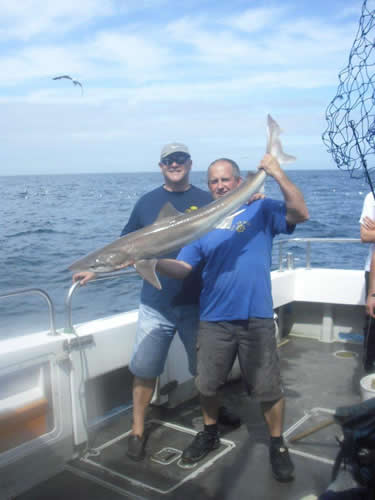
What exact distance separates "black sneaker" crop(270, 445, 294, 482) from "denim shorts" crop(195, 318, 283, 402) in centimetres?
44

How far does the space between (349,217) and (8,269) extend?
24418 millimetres

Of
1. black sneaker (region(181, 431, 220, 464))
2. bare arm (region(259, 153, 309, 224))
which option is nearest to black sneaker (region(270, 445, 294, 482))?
black sneaker (region(181, 431, 220, 464))

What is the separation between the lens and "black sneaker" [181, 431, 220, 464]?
4.07 m

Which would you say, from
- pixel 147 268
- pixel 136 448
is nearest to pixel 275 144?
pixel 147 268

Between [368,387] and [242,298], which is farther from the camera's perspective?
[368,387]

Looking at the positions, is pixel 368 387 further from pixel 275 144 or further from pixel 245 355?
pixel 275 144

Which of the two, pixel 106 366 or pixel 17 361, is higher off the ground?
pixel 17 361

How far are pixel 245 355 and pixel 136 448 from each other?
50.9 inches

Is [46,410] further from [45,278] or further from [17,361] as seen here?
[45,278]

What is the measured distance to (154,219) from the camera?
13.7 ft

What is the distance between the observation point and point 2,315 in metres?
13.5

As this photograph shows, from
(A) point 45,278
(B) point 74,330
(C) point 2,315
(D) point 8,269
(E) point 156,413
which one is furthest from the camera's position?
(D) point 8,269

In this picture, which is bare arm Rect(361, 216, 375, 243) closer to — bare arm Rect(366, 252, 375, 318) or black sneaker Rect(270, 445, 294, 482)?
bare arm Rect(366, 252, 375, 318)

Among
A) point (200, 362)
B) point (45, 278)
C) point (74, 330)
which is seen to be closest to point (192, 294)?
point (200, 362)
